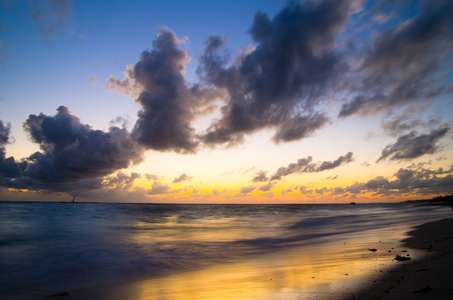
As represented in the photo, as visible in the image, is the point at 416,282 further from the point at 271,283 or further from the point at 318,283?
the point at 271,283

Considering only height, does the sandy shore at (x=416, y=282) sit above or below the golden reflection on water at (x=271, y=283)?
above

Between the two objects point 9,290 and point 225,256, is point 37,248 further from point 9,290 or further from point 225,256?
point 225,256

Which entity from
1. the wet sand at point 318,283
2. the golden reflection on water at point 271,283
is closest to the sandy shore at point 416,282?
the wet sand at point 318,283

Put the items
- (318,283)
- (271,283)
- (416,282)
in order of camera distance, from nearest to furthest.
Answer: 1. (416,282)
2. (318,283)
3. (271,283)

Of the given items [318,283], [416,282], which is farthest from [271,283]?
[416,282]

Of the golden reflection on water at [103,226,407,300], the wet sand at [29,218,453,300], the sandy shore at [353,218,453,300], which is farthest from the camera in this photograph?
the golden reflection on water at [103,226,407,300]

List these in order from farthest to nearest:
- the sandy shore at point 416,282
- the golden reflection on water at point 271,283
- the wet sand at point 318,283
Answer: the golden reflection on water at point 271,283 < the wet sand at point 318,283 < the sandy shore at point 416,282

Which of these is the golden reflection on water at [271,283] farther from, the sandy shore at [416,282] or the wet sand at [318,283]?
the sandy shore at [416,282]

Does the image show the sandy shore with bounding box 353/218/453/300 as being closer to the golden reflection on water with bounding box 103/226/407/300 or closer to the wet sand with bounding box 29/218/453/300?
the wet sand with bounding box 29/218/453/300

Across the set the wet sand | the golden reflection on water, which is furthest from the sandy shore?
the golden reflection on water

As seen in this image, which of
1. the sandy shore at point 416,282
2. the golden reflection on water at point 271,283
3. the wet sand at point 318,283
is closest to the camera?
the sandy shore at point 416,282

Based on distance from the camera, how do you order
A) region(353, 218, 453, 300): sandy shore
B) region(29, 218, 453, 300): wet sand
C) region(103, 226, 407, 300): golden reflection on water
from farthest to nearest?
region(103, 226, 407, 300): golden reflection on water → region(29, 218, 453, 300): wet sand → region(353, 218, 453, 300): sandy shore

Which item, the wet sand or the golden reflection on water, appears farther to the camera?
the golden reflection on water

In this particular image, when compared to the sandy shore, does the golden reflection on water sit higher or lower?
lower
